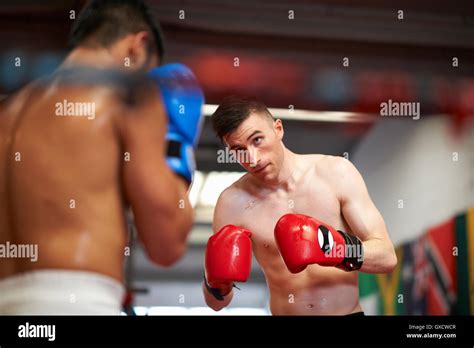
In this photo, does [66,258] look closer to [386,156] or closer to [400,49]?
[386,156]

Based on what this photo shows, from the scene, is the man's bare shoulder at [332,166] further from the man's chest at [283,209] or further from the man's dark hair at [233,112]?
the man's dark hair at [233,112]

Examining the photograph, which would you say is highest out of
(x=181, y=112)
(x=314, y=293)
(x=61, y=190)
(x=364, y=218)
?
(x=181, y=112)

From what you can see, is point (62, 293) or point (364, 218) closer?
point (62, 293)

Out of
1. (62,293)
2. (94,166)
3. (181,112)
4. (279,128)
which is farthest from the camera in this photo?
(279,128)

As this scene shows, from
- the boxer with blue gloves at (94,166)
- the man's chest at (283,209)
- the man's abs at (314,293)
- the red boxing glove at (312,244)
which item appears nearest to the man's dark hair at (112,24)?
the boxer with blue gloves at (94,166)

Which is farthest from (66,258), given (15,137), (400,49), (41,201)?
(400,49)

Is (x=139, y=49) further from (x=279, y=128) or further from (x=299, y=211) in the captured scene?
(x=299, y=211)

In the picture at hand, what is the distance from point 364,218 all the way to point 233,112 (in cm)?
61

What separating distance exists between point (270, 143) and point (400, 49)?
66 centimetres

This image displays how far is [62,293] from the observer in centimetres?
262

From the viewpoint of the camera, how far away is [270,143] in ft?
9.62

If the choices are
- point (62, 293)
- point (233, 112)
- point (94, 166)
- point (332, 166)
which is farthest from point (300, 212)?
point (62, 293)

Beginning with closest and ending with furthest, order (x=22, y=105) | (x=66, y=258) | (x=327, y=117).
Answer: (x=66, y=258) → (x=22, y=105) → (x=327, y=117)

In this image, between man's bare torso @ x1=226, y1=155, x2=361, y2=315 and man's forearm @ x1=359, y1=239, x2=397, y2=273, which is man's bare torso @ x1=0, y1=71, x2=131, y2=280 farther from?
man's forearm @ x1=359, y1=239, x2=397, y2=273
